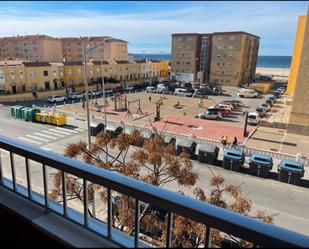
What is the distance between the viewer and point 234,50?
48.8 m

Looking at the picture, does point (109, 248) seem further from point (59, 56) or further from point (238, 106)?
point (59, 56)

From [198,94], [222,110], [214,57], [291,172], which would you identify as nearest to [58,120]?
[222,110]

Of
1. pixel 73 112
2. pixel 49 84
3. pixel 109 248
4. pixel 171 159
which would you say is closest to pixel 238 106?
pixel 73 112

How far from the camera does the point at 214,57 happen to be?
169 ft

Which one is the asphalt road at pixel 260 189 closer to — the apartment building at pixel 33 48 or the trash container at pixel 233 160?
the trash container at pixel 233 160

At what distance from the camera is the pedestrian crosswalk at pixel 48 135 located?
1712cm

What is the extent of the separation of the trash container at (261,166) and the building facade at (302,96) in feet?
33.2

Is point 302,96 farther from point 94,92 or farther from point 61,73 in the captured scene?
point 61,73

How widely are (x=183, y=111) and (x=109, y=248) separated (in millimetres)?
27400

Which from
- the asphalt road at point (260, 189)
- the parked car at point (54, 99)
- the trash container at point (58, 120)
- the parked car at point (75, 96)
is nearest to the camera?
the asphalt road at point (260, 189)

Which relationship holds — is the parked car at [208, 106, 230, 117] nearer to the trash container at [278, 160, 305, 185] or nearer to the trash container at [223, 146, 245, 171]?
the trash container at [223, 146, 245, 171]

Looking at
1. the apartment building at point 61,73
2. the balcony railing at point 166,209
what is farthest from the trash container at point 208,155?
the balcony railing at point 166,209

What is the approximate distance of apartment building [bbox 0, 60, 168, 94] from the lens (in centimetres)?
2786

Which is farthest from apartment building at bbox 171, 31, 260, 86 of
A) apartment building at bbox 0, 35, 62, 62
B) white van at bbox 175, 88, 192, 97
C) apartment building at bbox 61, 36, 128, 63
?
apartment building at bbox 0, 35, 62, 62
